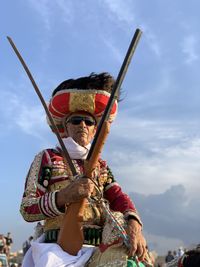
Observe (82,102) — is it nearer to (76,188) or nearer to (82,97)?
(82,97)

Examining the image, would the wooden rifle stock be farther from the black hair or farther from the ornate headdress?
the black hair

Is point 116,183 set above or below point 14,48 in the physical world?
below

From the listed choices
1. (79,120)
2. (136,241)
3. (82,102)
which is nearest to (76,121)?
(79,120)

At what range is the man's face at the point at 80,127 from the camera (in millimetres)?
4637

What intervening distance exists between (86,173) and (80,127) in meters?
0.76

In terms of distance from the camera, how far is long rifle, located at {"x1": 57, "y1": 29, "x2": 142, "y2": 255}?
12.9 ft

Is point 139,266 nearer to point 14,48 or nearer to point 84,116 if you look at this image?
point 84,116

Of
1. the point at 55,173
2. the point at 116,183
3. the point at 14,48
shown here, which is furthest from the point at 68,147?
the point at 14,48

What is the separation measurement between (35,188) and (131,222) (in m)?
0.79

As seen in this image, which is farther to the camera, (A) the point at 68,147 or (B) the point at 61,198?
(A) the point at 68,147

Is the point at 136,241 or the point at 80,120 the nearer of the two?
the point at 136,241

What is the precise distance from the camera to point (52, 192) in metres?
4.11

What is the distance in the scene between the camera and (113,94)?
3982 mm

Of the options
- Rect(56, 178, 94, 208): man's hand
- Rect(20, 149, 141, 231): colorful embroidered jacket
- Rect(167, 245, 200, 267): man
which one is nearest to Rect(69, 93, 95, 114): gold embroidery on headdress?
Rect(20, 149, 141, 231): colorful embroidered jacket
